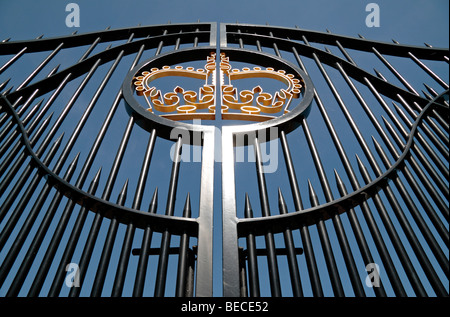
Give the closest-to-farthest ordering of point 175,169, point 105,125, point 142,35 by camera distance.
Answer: point 175,169, point 105,125, point 142,35

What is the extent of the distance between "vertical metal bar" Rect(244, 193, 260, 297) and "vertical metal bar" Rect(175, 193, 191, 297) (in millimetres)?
365

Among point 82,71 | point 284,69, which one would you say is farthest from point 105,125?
point 284,69

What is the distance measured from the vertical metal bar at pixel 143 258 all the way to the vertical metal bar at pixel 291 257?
2.69 feet

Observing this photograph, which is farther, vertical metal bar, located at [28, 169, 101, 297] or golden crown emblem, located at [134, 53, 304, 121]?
golden crown emblem, located at [134, 53, 304, 121]

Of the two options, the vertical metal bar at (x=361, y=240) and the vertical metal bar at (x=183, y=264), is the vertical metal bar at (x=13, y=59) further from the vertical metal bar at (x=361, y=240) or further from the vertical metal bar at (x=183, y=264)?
the vertical metal bar at (x=361, y=240)

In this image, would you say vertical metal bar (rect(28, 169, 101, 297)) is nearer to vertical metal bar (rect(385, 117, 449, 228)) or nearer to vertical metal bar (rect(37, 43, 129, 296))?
vertical metal bar (rect(37, 43, 129, 296))

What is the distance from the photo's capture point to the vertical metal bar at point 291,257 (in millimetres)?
2127

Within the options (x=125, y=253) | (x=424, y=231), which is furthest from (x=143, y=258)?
(x=424, y=231)

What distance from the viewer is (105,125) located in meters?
3.14

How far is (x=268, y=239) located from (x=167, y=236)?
62 cm

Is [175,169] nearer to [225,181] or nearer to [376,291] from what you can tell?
[225,181]

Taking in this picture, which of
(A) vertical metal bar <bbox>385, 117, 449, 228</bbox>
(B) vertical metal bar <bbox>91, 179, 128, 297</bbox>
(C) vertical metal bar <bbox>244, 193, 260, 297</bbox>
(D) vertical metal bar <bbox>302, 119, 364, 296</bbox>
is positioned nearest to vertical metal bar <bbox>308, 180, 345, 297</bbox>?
(D) vertical metal bar <bbox>302, 119, 364, 296</bbox>

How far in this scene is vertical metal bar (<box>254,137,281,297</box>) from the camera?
2148mm
